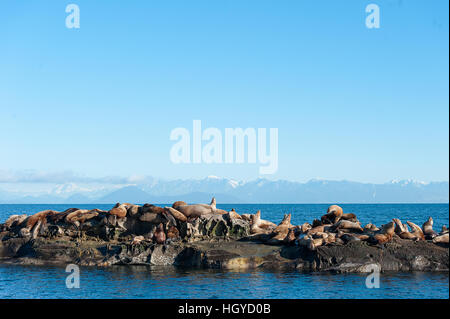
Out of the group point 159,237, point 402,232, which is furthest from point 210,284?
point 402,232

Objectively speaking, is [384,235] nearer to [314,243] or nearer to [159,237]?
[314,243]

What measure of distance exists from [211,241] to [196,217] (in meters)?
2.62

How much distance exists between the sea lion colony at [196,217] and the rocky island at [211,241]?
0.17 feet

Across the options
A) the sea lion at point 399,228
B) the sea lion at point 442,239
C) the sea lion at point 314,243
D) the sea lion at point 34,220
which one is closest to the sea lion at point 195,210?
the sea lion at point 314,243

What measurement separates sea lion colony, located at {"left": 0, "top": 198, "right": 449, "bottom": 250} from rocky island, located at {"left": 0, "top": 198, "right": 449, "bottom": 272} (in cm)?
5

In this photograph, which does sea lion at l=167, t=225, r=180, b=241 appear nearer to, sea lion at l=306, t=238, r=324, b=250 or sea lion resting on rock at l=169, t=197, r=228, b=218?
sea lion resting on rock at l=169, t=197, r=228, b=218

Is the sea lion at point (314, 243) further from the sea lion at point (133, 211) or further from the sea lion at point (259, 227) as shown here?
the sea lion at point (133, 211)

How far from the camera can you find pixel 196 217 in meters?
30.4

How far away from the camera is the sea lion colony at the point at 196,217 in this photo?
1052 inches

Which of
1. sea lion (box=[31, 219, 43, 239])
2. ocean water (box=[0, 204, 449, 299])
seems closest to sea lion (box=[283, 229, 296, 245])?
ocean water (box=[0, 204, 449, 299])

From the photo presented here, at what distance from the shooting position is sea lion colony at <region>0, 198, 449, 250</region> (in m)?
26.7

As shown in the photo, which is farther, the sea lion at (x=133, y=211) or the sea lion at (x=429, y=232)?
the sea lion at (x=133, y=211)

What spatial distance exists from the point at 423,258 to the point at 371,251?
2.50 meters
